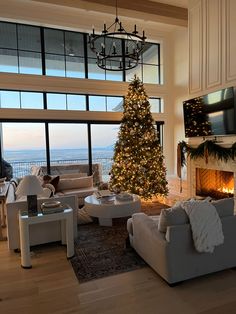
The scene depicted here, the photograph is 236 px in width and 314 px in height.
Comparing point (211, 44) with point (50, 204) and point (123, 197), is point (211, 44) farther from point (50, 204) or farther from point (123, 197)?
point (50, 204)

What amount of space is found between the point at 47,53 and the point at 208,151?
5666 mm

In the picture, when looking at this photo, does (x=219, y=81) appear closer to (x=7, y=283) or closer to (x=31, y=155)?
(x=7, y=283)

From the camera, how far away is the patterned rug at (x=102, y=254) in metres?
2.94

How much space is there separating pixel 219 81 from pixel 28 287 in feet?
16.3

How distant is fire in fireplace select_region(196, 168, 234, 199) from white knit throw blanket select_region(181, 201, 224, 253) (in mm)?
2942

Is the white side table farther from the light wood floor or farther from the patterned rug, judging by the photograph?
the patterned rug

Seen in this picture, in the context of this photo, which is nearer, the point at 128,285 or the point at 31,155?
the point at 128,285

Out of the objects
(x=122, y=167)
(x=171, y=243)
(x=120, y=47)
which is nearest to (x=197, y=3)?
(x=120, y=47)

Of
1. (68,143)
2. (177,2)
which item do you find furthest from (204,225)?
(177,2)

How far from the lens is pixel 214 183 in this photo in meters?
5.75

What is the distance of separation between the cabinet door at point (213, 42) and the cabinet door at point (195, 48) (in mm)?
204

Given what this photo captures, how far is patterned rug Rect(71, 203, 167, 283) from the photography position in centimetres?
294

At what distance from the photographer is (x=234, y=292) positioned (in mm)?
2449

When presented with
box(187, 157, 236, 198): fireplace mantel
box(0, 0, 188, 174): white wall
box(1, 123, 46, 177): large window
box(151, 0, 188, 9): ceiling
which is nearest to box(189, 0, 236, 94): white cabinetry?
box(151, 0, 188, 9): ceiling
